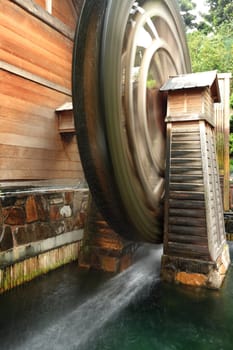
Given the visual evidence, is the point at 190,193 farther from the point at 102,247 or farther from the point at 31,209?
the point at 31,209

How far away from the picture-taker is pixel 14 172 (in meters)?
3.29

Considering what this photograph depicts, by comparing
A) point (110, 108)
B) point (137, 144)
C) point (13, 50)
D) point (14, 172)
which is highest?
point (13, 50)

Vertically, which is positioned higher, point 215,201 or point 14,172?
point 14,172

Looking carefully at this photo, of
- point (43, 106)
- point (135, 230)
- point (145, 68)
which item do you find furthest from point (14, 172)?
point (145, 68)

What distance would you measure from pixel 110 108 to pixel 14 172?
5.35 feet

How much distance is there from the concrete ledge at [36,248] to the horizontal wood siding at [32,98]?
77cm

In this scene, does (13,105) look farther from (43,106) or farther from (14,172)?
(14,172)

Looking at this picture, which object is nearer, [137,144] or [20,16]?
[137,144]

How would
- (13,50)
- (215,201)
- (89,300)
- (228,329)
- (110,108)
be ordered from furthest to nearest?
(215,201), (13,50), (89,300), (228,329), (110,108)

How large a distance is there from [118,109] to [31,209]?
1.72 m

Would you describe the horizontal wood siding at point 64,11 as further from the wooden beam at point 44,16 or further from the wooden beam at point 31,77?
the wooden beam at point 31,77

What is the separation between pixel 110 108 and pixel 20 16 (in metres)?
1.98

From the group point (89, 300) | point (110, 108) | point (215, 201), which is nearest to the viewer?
point (110, 108)

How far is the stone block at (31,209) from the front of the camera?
328 cm
